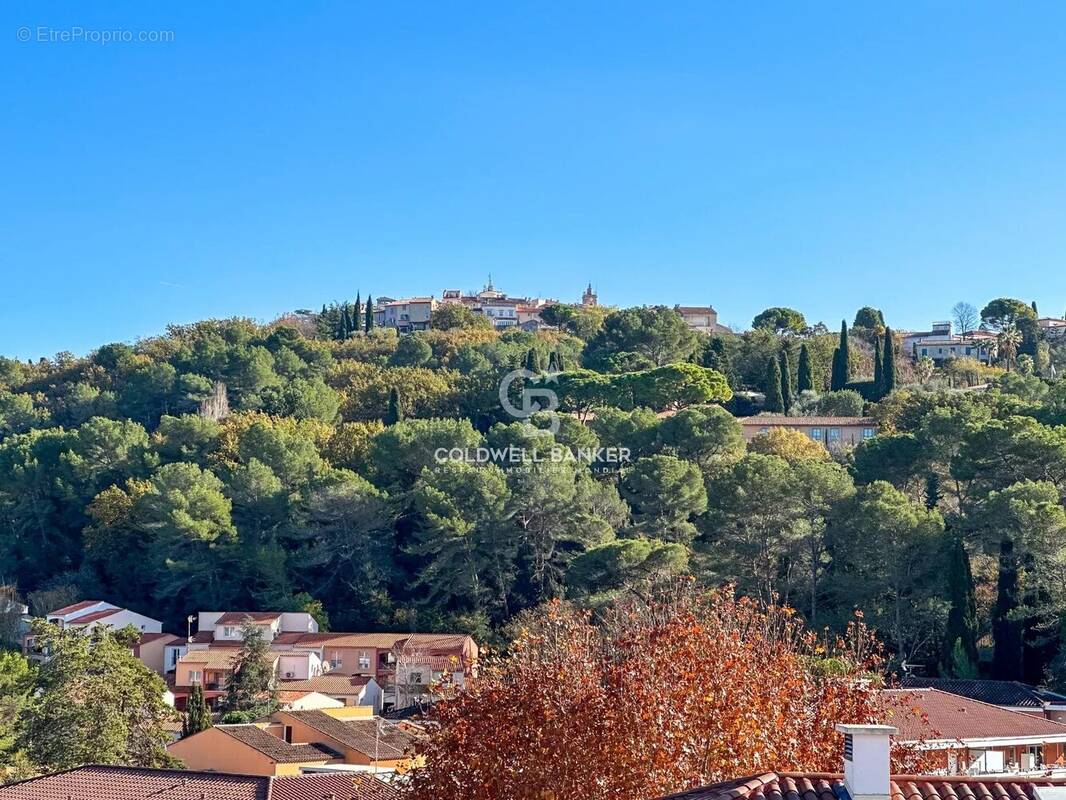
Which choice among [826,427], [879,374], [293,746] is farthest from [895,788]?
[879,374]

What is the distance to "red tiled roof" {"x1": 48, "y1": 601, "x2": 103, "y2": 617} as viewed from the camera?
4976cm

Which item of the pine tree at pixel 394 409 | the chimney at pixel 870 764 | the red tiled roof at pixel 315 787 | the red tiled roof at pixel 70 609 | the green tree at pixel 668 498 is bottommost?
the red tiled roof at pixel 315 787

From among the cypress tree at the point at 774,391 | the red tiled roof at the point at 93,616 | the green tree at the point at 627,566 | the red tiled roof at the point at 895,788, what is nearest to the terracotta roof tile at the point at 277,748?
the green tree at the point at 627,566

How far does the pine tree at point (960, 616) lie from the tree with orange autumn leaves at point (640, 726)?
24.3 m

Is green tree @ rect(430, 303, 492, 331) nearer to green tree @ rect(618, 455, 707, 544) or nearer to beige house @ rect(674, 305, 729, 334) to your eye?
beige house @ rect(674, 305, 729, 334)

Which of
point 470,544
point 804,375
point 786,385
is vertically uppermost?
point 804,375

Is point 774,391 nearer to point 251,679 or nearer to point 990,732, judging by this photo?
point 251,679

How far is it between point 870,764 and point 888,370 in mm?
59595

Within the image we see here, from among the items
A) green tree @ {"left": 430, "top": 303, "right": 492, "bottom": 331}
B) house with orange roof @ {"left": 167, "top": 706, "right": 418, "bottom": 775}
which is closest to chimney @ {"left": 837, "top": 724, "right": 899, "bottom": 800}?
house with orange roof @ {"left": 167, "top": 706, "right": 418, "bottom": 775}

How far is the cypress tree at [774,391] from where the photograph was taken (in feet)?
221

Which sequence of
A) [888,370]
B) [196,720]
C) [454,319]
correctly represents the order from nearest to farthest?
1. [196,720]
2. [888,370]
3. [454,319]

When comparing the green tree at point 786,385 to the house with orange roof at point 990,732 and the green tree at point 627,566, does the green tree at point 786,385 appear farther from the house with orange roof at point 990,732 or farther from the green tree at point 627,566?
the house with orange roof at point 990,732

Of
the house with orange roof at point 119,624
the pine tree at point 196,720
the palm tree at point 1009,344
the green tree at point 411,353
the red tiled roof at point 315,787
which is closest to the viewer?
the red tiled roof at point 315,787

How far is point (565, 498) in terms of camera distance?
1861 inches
